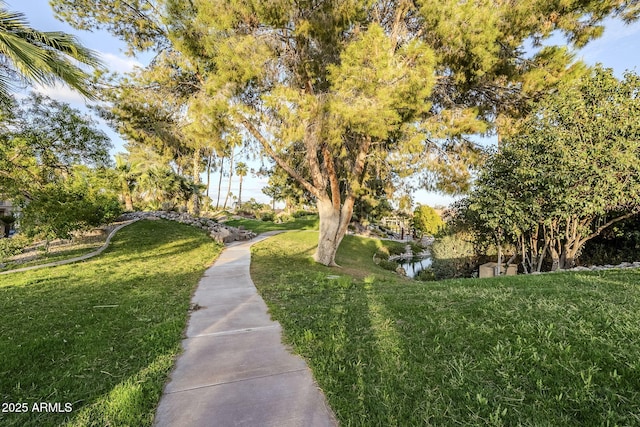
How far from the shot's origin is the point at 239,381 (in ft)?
8.66

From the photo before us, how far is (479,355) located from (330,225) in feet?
26.6

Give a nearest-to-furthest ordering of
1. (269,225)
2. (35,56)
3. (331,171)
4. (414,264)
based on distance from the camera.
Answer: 1. (35,56)
2. (331,171)
3. (414,264)
4. (269,225)

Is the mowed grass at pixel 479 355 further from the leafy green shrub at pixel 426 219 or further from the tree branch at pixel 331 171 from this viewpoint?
the leafy green shrub at pixel 426 219

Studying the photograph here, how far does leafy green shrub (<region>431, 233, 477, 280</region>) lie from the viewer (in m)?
12.2

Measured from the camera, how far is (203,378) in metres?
2.72

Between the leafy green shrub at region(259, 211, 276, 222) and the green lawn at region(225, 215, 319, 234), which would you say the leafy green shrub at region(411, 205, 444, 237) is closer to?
the green lawn at region(225, 215, 319, 234)

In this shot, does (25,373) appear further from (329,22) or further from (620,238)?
(620,238)

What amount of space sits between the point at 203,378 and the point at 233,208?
35034 millimetres

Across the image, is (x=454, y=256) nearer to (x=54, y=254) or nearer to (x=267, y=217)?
(x=54, y=254)

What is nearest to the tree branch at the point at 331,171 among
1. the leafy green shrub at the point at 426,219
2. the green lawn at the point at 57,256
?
the green lawn at the point at 57,256

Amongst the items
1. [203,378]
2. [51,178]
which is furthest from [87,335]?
[51,178]

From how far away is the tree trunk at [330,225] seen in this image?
10.6 metres

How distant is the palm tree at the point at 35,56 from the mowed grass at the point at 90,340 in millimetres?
3768

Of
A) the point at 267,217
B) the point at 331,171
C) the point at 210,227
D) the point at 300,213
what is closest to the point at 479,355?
the point at 331,171
